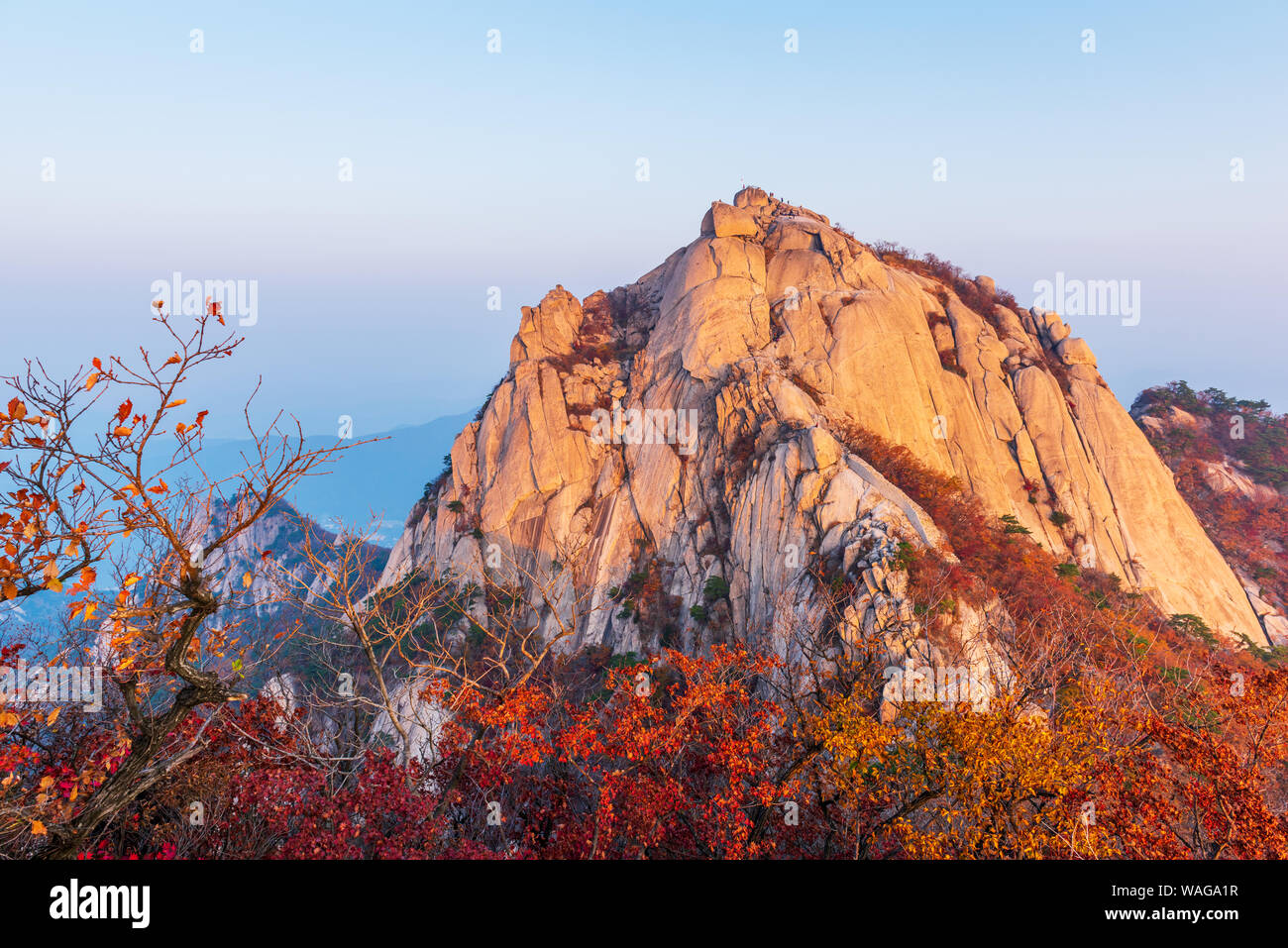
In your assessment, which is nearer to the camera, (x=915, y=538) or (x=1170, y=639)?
(x=915, y=538)

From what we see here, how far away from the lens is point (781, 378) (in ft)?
125

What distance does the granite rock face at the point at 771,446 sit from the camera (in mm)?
33406

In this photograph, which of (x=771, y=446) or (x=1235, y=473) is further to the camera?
(x=1235, y=473)

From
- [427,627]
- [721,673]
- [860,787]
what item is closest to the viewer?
[860,787]

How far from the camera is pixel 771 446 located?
35.0 m

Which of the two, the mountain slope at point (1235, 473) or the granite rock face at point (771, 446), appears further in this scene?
the mountain slope at point (1235, 473)

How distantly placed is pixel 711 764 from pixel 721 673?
2762mm

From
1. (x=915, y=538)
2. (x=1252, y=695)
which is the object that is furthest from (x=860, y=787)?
(x=915, y=538)

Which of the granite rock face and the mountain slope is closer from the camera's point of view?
the granite rock face

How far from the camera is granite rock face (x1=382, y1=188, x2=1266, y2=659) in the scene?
33.4 m

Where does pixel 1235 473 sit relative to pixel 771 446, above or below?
below

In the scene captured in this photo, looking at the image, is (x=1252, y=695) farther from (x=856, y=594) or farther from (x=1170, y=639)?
(x=1170, y=639)
